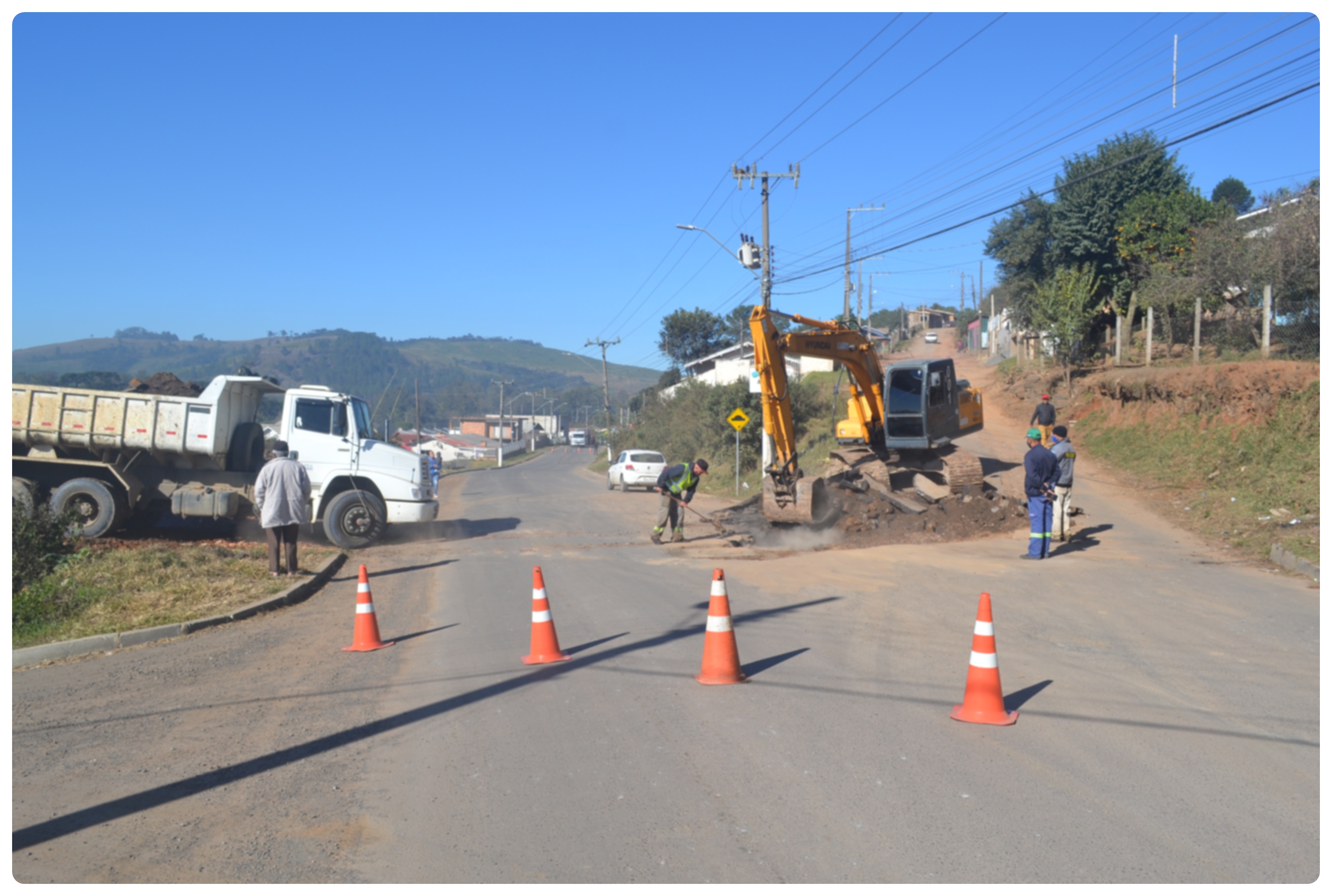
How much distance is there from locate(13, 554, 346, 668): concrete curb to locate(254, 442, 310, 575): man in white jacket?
1138 mm

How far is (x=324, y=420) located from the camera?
16.3 m

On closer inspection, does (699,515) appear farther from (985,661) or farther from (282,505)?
(985,661)

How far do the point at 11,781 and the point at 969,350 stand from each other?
74252mm

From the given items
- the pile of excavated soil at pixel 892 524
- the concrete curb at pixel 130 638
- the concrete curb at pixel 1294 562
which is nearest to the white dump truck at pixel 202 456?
the concrete curb at pixel 130 638

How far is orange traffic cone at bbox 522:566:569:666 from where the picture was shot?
7137 millimetres

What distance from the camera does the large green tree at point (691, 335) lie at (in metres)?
85.6

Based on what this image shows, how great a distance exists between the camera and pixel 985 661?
5.47m

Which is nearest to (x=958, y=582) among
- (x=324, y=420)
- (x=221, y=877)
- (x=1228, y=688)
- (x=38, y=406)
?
(x=1228, y=688)

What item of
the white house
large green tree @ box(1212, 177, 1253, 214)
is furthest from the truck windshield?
large green tree @ box(1212, 177, 1253, 214)

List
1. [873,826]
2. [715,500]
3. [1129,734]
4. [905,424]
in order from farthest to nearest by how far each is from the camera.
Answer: [715,500] < [905,424] < [1129,734] < [873,826]

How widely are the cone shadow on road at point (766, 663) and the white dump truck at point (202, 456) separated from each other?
10.8 meters

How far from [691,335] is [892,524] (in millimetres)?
71335

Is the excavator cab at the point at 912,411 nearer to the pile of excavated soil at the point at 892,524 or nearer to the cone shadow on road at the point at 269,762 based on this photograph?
the pile of excavated soil at the point at 892,524

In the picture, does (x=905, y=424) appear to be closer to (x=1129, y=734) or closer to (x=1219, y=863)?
(x=1129, y=734)
